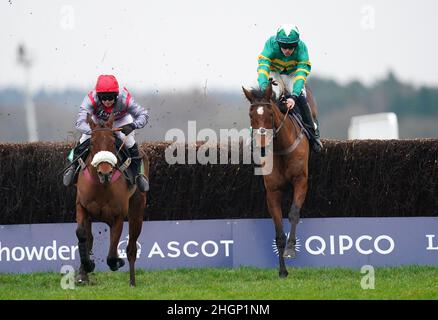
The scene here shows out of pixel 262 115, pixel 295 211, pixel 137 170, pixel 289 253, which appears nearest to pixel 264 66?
pixel 262 115

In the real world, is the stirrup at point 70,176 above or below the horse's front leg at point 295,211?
above

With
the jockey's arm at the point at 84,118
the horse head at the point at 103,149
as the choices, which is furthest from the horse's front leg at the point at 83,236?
the jockey's arm at the point at 84,118

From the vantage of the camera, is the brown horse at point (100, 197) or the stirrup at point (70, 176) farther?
the stirrup at point (70, 176)

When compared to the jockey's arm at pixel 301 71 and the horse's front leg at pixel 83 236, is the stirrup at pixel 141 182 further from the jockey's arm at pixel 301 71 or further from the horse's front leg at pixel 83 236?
the jockey's arm at pixel 301 71

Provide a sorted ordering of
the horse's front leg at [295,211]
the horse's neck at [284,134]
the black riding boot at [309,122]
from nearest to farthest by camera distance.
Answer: the horse's front leg at [295,211]
the horse's neck at [284,134]
the black riding boot at [309,122]

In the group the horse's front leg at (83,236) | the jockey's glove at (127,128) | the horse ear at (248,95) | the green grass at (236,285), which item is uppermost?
the horse ear at (248,95)

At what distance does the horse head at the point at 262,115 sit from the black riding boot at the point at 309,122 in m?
1.09

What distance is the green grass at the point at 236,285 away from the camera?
337 inches

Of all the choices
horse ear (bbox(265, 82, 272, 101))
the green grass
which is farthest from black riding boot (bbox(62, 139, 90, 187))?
horse ear (bbox(265, 82, 272, 101))

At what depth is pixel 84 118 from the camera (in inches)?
371

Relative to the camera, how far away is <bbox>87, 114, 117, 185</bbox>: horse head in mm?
8781

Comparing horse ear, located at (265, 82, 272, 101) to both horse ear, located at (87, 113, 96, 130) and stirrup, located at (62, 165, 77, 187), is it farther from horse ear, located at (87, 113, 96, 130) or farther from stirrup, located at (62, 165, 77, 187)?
stirrup, located at (62, 165, 77, 187)
